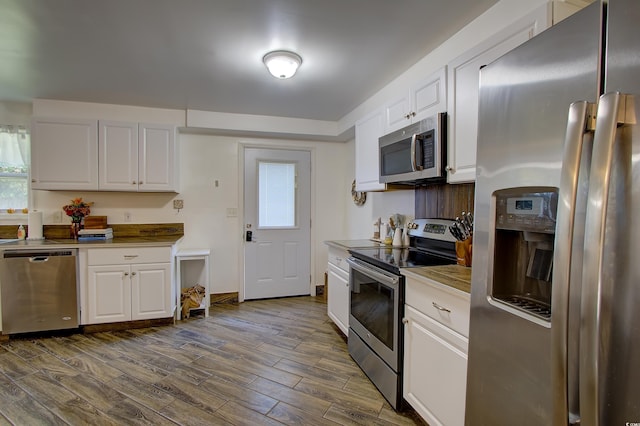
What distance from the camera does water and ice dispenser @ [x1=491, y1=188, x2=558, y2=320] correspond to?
0.89m

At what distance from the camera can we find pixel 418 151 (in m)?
2.01

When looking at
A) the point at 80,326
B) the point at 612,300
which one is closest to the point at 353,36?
the point at 612,300

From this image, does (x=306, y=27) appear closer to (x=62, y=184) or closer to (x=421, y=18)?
(x=421, y=18)

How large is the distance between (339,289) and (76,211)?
2950mm

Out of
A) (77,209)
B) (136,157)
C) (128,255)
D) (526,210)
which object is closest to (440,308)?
(526,210)

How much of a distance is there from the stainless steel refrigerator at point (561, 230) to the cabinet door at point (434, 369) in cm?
29

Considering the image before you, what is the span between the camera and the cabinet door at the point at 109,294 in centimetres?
300

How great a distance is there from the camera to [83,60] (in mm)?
2361

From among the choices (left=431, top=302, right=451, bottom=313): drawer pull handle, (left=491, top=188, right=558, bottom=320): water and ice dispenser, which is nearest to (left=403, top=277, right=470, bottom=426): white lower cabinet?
(left=431, top=302, right=451, bottom=313): drawer pull handle

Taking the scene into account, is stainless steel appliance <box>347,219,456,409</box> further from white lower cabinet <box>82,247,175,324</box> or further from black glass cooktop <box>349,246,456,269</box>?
white lower cabinet <box>82,247,175,324</box>

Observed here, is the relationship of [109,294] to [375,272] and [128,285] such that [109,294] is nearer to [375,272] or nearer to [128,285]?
[128,285]

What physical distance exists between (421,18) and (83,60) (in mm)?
2487

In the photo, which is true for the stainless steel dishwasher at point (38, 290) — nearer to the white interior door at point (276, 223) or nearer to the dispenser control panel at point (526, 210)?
the white interior door at point (276, 223)

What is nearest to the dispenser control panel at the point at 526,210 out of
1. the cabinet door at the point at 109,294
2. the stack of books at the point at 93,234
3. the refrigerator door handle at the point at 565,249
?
the refrigerator door handle at the point at 565,249
